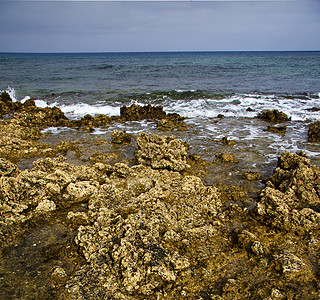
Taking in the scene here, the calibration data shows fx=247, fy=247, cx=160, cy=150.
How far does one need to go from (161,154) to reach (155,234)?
3.34m

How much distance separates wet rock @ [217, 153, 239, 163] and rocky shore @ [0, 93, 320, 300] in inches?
41.3

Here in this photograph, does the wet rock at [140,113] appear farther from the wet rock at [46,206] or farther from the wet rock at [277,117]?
the wet rock at [46,206]

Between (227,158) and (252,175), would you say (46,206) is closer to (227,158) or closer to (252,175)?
(252,175)

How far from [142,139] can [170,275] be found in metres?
4.93

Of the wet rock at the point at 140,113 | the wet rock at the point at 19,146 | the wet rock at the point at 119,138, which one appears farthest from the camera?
the wet rock at the point at 140,113

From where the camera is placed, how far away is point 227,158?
312 inches

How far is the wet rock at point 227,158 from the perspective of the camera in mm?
7882

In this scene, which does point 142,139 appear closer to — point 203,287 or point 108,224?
point 108,224

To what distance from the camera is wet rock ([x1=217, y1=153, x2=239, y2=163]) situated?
25.9 feet

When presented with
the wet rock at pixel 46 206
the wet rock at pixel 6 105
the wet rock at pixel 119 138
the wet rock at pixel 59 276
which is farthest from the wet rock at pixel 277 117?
the wet rock at pixel 6 105

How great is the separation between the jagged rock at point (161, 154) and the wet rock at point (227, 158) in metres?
1.23

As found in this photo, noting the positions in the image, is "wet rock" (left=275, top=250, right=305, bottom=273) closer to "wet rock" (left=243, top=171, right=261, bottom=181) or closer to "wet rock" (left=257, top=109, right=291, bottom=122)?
"wet rock" (left=243, top=171, right=261, bottom=181)

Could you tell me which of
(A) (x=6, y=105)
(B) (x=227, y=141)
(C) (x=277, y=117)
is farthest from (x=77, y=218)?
(A) (x=6, y=105)

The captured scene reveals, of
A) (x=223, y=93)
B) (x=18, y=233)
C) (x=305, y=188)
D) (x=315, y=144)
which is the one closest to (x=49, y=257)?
(x=18, y=233)
